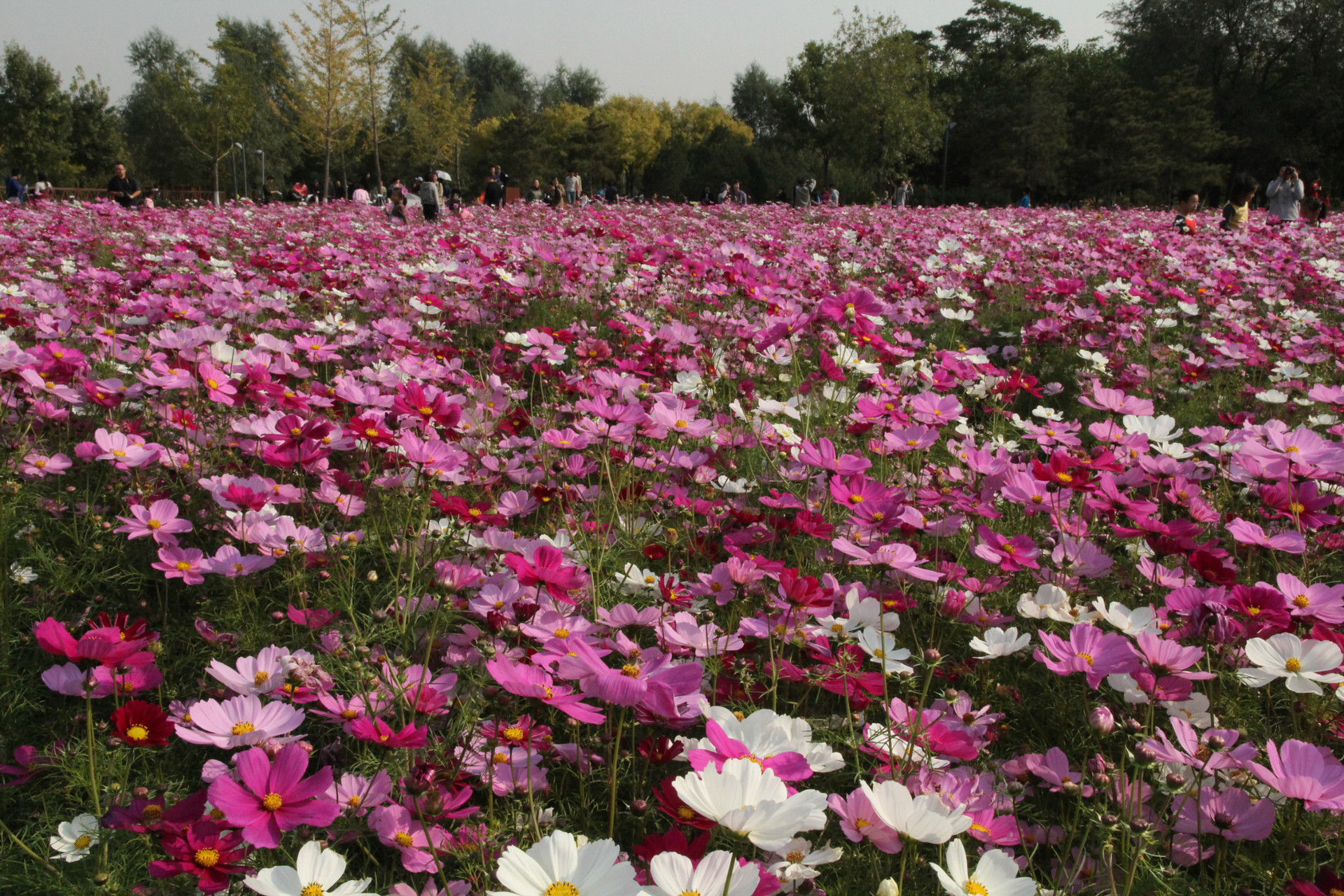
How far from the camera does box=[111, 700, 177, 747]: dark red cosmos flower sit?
3.28ft

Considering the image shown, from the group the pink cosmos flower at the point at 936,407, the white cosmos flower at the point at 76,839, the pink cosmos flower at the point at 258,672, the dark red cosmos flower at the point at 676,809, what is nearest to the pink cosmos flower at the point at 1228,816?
the dark red cosmos flower at the point at 676,809

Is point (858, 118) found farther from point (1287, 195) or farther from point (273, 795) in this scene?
point (273, 795)

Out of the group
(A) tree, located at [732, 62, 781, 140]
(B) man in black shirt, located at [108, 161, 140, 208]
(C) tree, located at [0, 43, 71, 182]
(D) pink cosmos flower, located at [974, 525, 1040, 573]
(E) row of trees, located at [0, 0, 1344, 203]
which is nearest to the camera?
(D) pink cosmos flower, located at [974, 525, 1040, 573]

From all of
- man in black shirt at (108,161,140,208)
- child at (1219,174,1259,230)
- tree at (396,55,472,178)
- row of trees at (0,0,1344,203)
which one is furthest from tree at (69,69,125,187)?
child at (1219,174,1259,230)

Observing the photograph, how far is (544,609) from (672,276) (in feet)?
11.2

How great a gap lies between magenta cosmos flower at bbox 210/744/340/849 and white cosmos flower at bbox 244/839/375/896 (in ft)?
0.15

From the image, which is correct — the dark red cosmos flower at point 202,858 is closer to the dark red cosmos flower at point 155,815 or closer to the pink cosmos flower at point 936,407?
the dark red cosmos flower at point 155,815

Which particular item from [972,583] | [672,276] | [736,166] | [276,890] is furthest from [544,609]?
[736,166]

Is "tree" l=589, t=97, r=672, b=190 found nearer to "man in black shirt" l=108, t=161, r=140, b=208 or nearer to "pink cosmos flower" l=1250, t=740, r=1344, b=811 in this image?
"man in black shirt" l=108, t=161, r=140, b=208

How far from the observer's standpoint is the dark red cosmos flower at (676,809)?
84 cm

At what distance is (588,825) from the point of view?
1135 millimetres

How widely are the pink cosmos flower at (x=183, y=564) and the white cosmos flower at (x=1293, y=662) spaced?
1581 millimetres

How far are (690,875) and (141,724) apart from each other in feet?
2.39

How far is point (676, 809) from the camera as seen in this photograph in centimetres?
86
